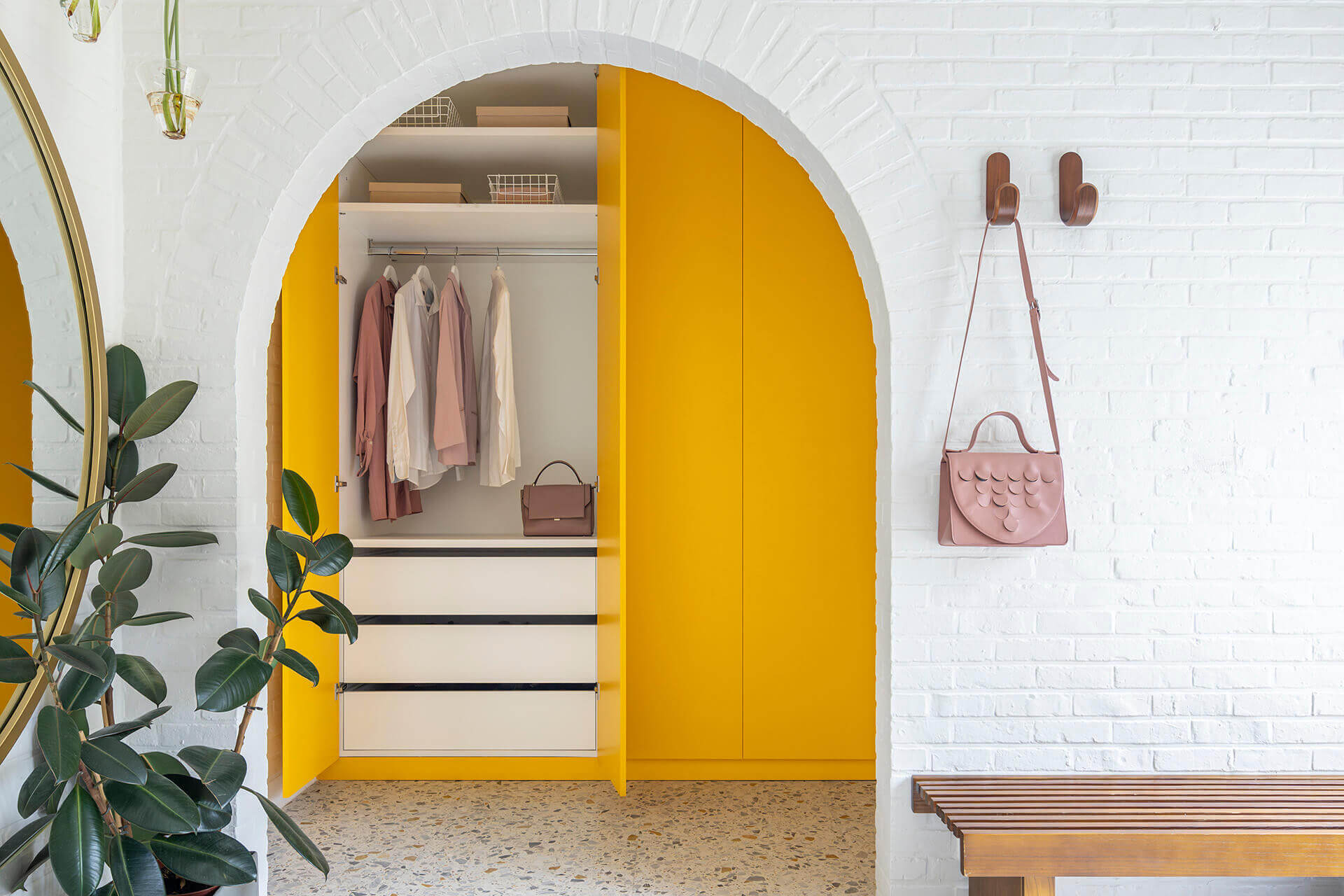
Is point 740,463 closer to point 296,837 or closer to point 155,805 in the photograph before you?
point 296,837

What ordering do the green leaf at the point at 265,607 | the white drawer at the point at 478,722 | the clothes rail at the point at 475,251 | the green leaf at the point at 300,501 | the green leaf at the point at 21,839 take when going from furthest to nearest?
the clothes rail at the point at 475,251
the white drawer at the point at 478,722
the green leaf at the point at 300,501
the green leaf at the point at 265,607
the green leaf at the point at 21,839

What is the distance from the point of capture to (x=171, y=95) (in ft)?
4.26

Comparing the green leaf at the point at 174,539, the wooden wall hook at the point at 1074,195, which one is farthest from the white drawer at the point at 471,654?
the wooden wall hook at the point at 1074,195

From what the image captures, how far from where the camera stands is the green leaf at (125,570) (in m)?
1.55

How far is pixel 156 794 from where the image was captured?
140cm

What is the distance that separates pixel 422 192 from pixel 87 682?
6.85 ft

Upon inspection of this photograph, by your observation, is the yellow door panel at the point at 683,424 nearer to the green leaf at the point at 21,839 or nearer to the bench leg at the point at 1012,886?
the bench leg at the point at 1012,886

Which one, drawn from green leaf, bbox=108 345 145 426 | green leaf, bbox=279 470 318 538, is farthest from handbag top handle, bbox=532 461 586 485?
green leaf, bbox=108 345 145 426

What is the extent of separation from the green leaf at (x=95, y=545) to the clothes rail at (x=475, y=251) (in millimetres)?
1941

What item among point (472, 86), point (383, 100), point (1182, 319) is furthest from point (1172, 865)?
point (472, 86)

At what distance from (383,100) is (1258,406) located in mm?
2073

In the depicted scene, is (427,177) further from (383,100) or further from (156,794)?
(156,794)

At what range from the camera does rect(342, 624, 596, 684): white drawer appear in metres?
2.87

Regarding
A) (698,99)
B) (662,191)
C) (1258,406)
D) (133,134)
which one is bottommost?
(1258,406)
